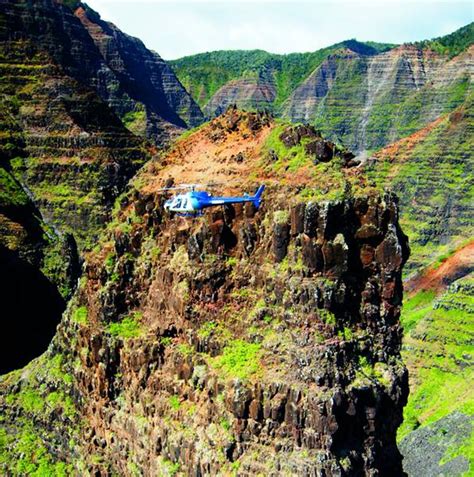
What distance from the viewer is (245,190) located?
150ft

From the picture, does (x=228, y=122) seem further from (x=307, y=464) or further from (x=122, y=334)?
(x=307, y=464)

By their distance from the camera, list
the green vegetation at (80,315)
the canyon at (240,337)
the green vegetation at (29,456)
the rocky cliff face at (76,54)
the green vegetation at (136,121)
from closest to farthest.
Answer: the canyon at (240,337)
the green vegetation at (29,456)
the green vegetation at (80,315)
the rocky cliff face at (76,54)
the green vegetation at (136,121)

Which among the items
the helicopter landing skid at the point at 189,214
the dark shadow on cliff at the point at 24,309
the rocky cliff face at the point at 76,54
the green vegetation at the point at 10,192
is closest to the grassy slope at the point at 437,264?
the helicopter landing skid at the point at 189,214

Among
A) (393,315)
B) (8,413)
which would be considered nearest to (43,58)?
(8,413)

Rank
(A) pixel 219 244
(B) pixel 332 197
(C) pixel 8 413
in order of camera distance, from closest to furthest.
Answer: (B) pixel 332 197
(A) pixel 219 244
(C) pixel 8 413

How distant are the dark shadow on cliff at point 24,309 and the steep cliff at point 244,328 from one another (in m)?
31.1

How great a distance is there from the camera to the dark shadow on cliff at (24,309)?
276 feet

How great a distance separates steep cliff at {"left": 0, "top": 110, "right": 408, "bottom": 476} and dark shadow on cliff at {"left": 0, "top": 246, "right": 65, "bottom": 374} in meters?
31.1

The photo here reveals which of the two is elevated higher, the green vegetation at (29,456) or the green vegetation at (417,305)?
the green vegetation at (29,456)

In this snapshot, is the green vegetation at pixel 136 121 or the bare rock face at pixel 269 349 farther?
the green vegetation at pixel 136 121

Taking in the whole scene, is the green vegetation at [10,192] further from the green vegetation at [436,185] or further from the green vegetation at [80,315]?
the green vegetation at [436,185]

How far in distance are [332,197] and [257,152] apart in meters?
9.08

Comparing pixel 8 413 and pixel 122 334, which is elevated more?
pixel 122 334

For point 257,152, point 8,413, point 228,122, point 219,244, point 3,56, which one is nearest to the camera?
point 219,244
